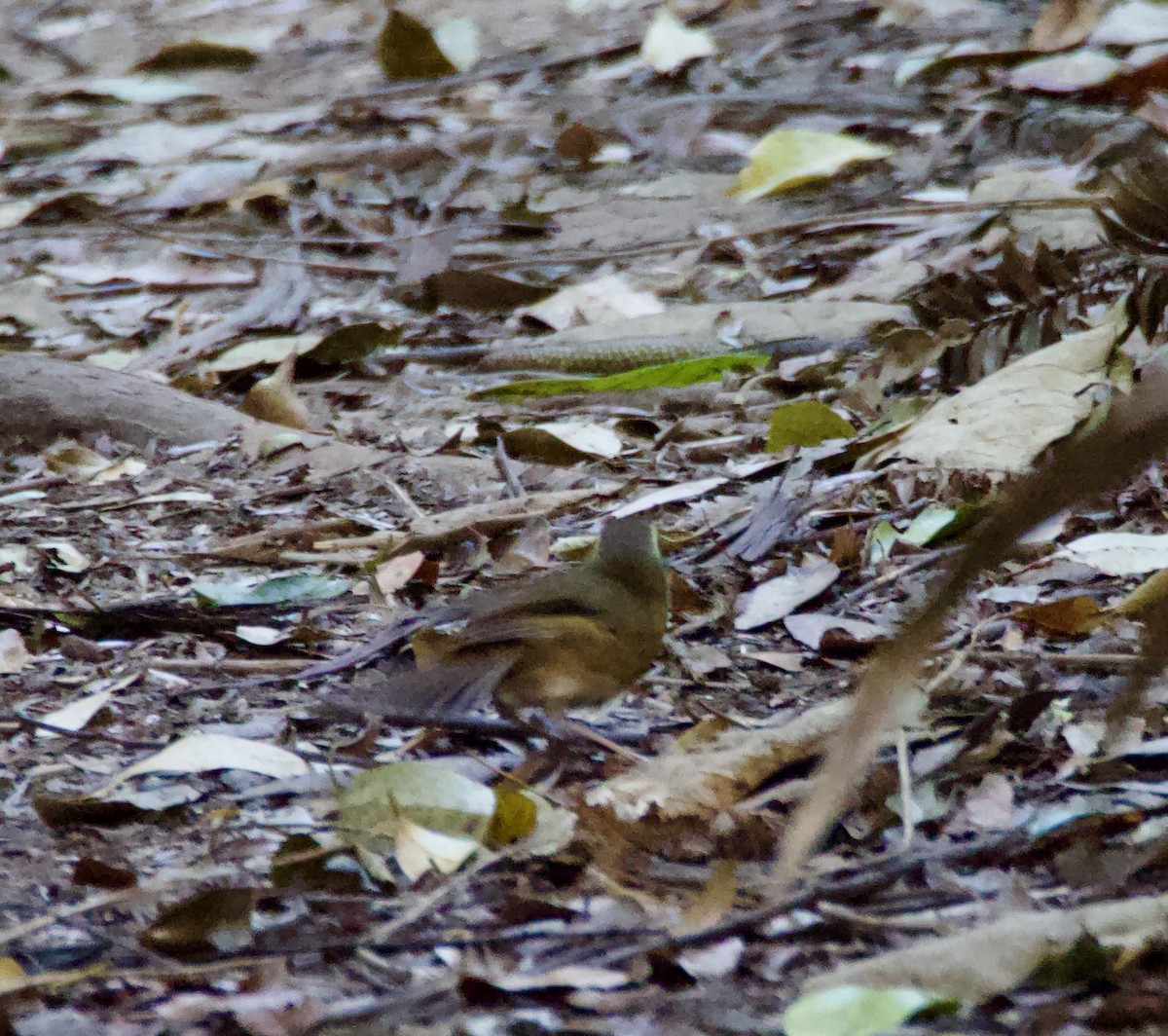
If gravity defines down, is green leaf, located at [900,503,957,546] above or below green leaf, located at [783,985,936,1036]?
below

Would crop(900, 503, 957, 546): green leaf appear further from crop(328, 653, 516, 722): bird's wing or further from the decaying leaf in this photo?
crop(328, 653, 516, 722): bird's wing

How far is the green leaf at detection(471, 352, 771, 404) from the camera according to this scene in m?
3.36

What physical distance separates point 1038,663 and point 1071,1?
12.8 ft

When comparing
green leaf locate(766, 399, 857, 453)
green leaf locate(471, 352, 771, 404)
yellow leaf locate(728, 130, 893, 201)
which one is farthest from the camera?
yellow leaf locate(728, 130, 893, 201)

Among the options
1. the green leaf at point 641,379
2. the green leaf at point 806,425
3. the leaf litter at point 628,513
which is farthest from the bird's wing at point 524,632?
the green leaf at point 641,379

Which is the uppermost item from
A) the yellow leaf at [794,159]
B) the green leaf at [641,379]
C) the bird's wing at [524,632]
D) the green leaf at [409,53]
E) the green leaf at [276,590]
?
the green leaf at [409,53]

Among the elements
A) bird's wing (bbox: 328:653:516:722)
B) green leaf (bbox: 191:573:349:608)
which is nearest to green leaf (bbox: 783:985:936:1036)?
bird's wing (bbox: 328:653:516:722)

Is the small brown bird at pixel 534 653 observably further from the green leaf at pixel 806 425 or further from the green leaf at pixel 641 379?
the green leaf at pixel 641 379

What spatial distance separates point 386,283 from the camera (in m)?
4.38

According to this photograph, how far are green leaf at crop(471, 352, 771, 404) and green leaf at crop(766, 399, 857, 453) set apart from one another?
0.52 m

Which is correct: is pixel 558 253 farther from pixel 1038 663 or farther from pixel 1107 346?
pixel 1038 663

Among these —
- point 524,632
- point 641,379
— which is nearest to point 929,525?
point 524,632

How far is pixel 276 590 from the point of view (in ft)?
8.00

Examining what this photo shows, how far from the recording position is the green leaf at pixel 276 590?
2398mm
